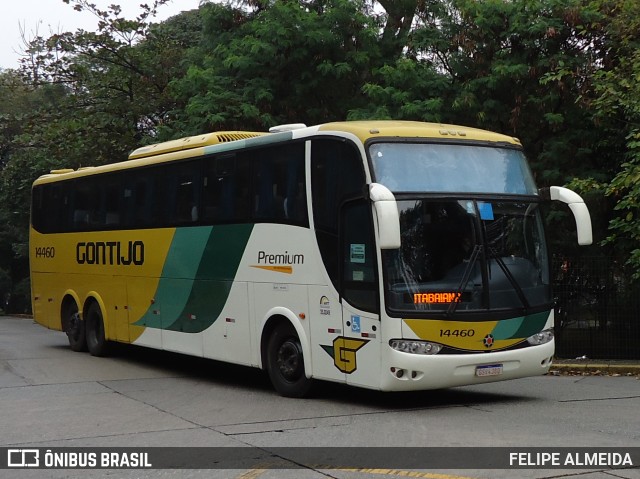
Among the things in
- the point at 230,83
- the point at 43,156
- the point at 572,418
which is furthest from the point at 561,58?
the point at 43,156

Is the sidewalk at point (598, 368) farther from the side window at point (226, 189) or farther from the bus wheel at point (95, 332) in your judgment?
the bus wheel at point (95, 332)

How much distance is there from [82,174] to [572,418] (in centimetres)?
1154

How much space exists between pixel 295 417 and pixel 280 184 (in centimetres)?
326

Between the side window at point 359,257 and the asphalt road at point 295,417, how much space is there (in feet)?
4.31

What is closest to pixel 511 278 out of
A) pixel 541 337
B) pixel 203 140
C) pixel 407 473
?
pixel 541 337

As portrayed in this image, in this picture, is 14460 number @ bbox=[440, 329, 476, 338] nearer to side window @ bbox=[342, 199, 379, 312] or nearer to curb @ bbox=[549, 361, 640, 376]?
side window @ bbox=[342, 199, 379, 312]

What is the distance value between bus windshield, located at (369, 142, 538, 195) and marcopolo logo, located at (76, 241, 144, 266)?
6400 millimetres

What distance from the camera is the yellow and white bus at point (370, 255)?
35.7 feet

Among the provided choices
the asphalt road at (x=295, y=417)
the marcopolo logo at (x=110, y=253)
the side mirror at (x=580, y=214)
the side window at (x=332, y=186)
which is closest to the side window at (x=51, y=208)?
the marcopolo logo at (x=110, y=253)

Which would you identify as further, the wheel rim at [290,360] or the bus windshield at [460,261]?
the wheel rim at [290,360]

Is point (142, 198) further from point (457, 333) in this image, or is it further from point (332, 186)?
point (457, 333)

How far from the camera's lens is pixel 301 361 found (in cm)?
1227

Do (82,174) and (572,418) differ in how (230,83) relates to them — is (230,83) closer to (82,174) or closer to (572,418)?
(82,174)

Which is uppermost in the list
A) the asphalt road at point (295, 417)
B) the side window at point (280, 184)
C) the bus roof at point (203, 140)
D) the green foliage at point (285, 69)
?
the green foliage at point (285, 69)
